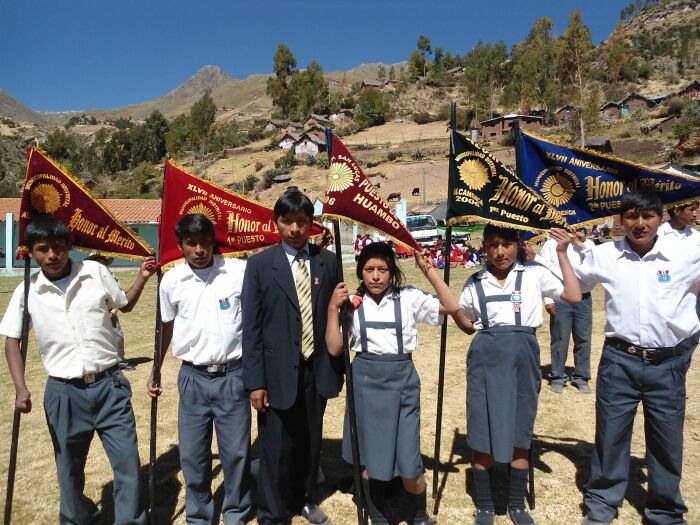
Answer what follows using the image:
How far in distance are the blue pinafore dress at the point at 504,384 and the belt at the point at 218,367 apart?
1518 mm

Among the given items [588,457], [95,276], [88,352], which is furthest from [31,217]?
[588,457]

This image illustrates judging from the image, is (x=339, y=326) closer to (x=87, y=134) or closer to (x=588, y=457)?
(x=588, y=457)

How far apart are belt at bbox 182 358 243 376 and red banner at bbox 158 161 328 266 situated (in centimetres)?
74

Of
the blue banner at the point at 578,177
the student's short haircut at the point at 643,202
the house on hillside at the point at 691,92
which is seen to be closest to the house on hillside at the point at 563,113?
the house on hillside at the point at 691,92

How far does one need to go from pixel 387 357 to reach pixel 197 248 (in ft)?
4.42

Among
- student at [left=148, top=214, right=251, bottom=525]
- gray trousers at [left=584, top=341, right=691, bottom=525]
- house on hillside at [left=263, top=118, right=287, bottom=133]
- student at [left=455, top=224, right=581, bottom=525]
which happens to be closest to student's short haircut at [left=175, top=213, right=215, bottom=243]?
student at [left=148, top=214, right=251, bottom=525]

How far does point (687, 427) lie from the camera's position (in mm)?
4660

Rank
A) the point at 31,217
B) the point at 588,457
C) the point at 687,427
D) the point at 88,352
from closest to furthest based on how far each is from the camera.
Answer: the point at 88,352, the point at 31,217, the point at 588,457, the point at 687,427

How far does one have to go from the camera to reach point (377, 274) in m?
3.06

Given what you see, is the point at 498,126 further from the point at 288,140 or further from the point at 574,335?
the point at 574,335

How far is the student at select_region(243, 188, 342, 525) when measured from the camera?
9.97ft

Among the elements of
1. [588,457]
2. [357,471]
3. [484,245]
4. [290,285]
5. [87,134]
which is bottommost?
[588,457]

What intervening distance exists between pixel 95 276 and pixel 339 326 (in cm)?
152

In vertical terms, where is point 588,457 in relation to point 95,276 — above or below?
below
